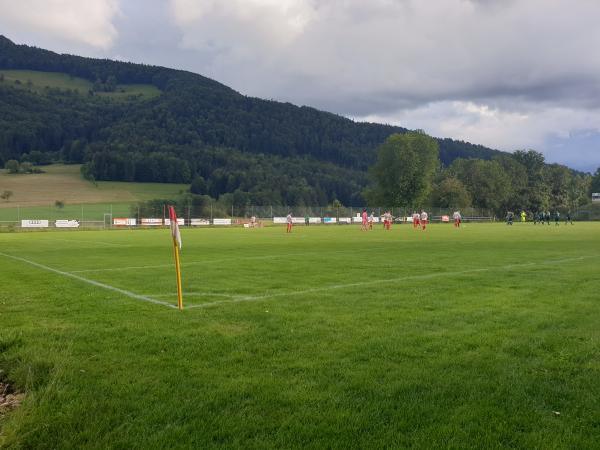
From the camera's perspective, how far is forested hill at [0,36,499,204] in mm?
120500

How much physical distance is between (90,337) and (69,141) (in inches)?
6031

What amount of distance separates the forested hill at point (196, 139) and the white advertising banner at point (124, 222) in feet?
121

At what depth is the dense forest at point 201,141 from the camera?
120m

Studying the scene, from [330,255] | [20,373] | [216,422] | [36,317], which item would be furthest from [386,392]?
[330,255]

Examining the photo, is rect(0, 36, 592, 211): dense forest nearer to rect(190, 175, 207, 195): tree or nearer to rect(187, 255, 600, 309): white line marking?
Answer: rect(190, 175, 207, 195): tree

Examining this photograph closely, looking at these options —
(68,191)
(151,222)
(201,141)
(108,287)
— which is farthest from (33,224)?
(201,141)

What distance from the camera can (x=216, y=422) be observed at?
424 cm

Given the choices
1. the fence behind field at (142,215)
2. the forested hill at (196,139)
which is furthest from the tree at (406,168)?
the forested hill at (196,139)

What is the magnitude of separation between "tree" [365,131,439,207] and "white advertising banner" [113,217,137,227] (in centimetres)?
5141

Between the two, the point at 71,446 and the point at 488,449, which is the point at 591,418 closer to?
the point at 488,449

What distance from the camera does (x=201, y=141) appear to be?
161625mm

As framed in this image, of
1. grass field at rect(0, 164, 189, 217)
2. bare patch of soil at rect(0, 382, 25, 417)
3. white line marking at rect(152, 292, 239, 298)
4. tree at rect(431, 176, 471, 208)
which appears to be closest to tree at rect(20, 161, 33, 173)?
grass field at rect(0, 164, 189, 217)

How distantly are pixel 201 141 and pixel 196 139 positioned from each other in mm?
1777

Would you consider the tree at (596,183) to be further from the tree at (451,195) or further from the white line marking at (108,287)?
the white line marking at (108,287)
